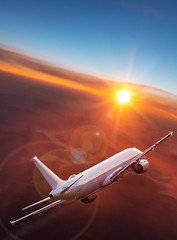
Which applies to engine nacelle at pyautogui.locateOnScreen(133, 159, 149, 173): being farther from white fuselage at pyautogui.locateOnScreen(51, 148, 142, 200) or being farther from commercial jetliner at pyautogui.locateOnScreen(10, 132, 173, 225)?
white fuselage at pyautogui.locateOnScreen(51, 148, 142, 200)

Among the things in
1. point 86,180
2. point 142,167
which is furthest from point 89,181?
point 142,167

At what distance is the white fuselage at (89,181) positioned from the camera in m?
29.1

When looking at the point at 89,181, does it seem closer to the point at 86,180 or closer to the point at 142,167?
the point at 86,180

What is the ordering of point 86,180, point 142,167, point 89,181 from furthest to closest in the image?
point 142,167 → point 89,181 → point 86,180

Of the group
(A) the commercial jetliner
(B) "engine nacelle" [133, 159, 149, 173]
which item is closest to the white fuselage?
(A) the commercial jetliner

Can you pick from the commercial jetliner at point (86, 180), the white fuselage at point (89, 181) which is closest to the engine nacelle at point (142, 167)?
the commercial jetliner at point (86, 180)

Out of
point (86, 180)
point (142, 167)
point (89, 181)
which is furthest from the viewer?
point (142, 167)

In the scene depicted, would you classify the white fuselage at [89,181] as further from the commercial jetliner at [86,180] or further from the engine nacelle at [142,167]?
the engine nacelle at [142,167]

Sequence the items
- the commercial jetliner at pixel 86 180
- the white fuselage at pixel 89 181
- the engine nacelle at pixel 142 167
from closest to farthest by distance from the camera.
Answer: the commercial jetliner at pixel 86 180
the white fuselage at pixel 89 181
the engine nacelle at pixel 142 167

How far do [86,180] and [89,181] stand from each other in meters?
0.68

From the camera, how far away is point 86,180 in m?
32.3

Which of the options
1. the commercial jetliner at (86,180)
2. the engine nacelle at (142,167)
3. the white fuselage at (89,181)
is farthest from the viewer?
the engine nacelle at (142,167)

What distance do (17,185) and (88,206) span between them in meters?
21.6

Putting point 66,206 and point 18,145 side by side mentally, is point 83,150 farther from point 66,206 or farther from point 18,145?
point 66,206
